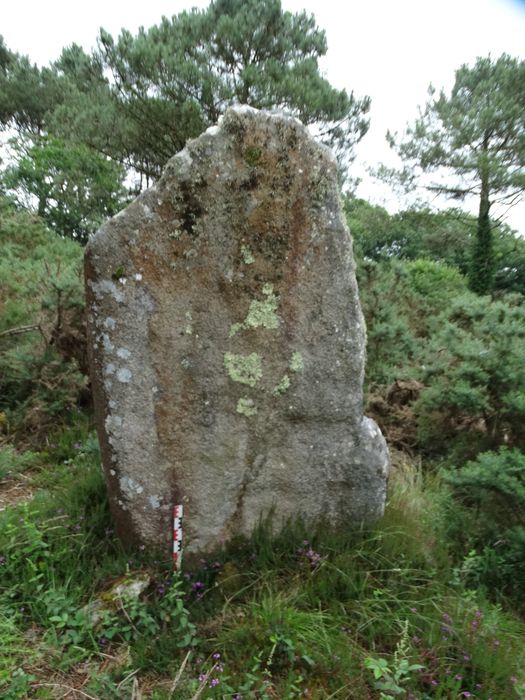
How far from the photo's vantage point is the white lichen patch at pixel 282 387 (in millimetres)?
2605

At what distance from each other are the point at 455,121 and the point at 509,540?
17.1 metres

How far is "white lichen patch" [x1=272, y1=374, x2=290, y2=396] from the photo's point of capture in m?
2.61

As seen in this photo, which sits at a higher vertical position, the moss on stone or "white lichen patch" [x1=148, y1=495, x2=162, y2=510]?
the moss on stone

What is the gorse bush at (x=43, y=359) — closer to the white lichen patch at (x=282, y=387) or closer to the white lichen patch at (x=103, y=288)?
the white lichen patch at (x=103, y=288)

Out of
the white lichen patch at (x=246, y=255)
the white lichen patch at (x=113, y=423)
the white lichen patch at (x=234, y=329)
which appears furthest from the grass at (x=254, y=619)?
the white lichen patch at (x=246, y=255)

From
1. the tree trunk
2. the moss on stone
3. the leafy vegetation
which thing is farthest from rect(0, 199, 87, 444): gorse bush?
the tree trunk

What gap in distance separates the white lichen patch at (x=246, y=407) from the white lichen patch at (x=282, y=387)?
124 millimetres

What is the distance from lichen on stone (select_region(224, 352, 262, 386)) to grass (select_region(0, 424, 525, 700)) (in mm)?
803

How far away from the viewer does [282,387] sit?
261cm

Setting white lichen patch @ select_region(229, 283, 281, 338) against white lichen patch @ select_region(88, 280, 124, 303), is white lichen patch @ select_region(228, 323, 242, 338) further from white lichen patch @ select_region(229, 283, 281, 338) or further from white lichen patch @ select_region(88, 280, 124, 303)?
white lichen patch @ select_region(88, 280, 124, 303)

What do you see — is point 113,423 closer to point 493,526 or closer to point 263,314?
point 263,314

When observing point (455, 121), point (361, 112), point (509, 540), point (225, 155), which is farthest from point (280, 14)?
point (509, 540)

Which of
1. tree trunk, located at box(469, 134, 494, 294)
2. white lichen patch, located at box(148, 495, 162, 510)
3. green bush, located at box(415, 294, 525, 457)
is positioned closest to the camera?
white lichen patch, located at box(148, 495, 162, 510)

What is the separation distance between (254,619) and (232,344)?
1243 mm
